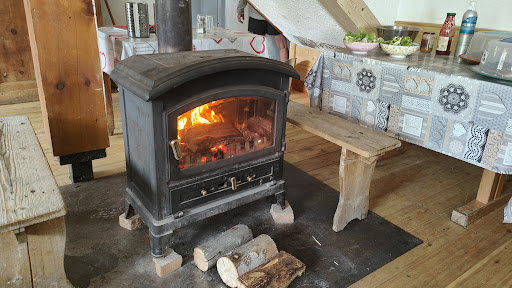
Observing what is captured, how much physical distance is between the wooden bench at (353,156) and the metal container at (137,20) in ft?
4.10

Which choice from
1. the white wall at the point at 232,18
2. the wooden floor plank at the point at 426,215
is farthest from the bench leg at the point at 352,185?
the white wall at the point at 232,18

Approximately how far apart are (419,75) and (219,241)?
1.27 metres

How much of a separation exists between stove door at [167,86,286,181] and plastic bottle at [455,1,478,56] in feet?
4.19

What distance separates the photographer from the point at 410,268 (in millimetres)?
1574

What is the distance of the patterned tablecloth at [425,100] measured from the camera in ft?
5.26

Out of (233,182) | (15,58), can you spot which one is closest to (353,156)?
(233,182)

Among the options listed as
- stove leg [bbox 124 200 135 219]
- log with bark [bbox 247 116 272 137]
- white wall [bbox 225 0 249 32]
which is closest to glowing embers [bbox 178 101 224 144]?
log with bark [bbox 247 116 272 137]

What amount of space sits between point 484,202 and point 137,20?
238 centimetres

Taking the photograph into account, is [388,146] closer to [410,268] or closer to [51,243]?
[410,268]

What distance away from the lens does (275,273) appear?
4.68 ft

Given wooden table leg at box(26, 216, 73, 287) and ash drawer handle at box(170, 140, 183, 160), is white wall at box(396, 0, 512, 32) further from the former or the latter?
wooden table leg at box(26, 216, 73, 287)

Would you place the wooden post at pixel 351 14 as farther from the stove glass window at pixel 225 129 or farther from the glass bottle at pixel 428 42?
the stove glass window at pixel 225 129

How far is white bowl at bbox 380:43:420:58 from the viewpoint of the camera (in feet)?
6.77

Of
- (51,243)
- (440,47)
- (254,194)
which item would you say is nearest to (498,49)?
(440,47)
